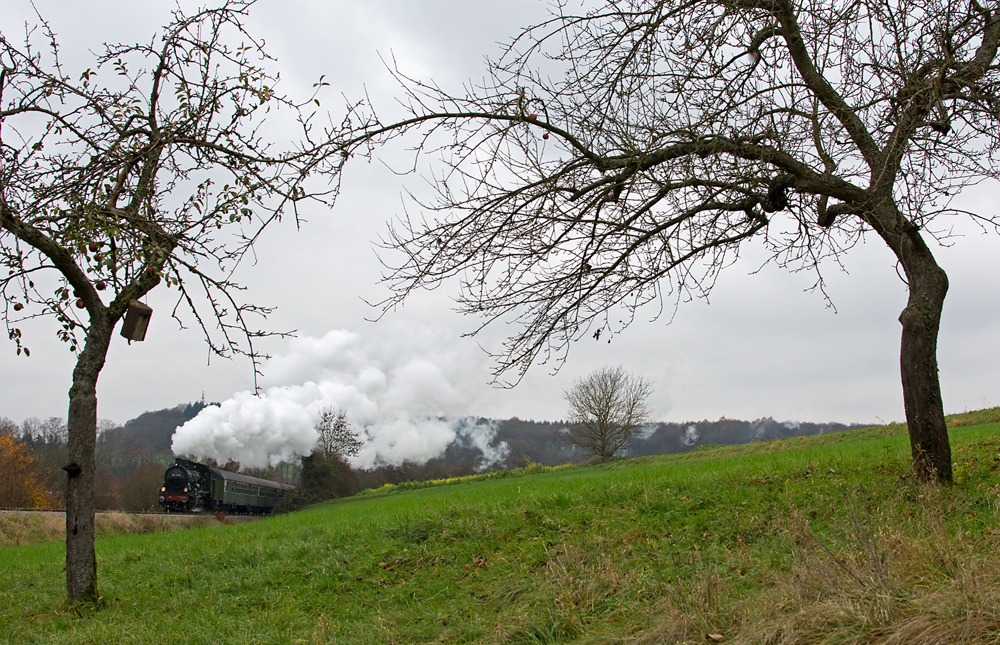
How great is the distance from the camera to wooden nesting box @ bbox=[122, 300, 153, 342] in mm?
6680

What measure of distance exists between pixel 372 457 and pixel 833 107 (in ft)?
241

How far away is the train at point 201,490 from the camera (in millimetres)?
31672

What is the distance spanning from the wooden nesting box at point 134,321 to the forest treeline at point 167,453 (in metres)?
24.5

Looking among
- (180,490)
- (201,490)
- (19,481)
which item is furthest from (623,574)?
(19,481)

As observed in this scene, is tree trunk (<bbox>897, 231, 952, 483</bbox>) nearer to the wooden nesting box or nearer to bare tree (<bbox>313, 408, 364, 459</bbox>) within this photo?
the wooden nesting box

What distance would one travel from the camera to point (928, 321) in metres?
6.48

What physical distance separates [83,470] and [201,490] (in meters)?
28.5

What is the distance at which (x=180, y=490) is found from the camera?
3166cm

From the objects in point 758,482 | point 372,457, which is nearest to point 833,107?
point 758,482

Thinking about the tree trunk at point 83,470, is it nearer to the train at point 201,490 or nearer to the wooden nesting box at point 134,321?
the wooden nesting box at point 134,321

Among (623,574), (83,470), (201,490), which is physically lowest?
(201,490)

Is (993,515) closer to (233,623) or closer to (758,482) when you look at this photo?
(758,482)

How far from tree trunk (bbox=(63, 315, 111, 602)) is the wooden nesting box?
24.4 inches

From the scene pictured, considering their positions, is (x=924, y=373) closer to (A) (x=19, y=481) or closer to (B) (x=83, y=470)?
(B) (x=83, y=470)
